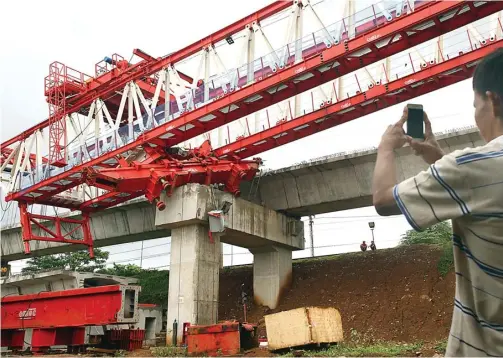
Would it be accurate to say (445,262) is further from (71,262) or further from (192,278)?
(71,262)

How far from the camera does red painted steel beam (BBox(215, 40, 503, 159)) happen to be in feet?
55.1

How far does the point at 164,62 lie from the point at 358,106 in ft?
30.2

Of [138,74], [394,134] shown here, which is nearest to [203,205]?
[138,74]

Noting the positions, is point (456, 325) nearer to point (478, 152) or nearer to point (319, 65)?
point (478, 152)

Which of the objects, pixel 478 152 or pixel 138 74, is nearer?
pixel 478 152

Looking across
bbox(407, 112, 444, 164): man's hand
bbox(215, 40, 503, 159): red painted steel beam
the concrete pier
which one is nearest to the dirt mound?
the concrete pier

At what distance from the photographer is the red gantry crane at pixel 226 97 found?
16.4 m

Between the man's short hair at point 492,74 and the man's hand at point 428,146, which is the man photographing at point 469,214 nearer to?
the man's short hair at point 492,74

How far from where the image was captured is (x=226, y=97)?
755 inches

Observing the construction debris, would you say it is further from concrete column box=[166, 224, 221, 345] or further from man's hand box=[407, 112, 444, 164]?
man's hand box=[407, 112, 444, 164]

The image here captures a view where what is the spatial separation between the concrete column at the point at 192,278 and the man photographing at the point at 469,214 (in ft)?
57.2

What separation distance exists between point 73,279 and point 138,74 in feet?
32.0

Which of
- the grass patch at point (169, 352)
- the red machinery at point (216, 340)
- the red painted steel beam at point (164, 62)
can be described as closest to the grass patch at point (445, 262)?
Result: the red machinery at point (216, 340)

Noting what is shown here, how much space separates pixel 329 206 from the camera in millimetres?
23516
